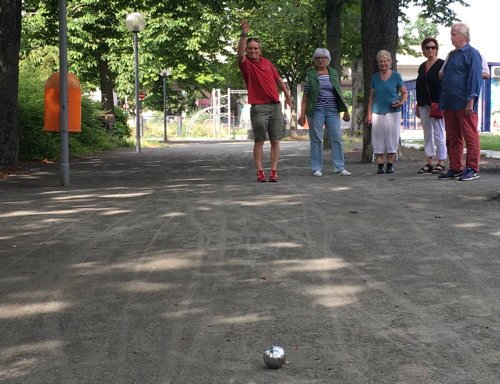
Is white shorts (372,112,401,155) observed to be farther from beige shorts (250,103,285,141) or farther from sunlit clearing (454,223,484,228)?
sunlit clearing (454,223,484,228)

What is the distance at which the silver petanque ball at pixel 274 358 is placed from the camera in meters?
3.36

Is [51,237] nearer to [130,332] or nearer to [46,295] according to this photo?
[46,295]

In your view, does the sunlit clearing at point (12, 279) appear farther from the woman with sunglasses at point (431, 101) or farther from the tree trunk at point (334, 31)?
the tree trunk at point (334, 31)

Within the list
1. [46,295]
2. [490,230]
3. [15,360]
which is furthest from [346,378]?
[490,230]

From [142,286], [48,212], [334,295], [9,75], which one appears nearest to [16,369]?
[142,286]

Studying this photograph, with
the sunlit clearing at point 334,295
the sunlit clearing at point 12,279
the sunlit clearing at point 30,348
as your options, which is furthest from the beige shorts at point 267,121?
the sunlit clearing at point 30,348

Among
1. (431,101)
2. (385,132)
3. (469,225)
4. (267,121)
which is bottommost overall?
(469,225)

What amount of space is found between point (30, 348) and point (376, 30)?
12.4 meters

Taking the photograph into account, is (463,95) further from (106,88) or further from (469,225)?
(106,88)

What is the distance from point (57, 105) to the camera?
11.2 meters

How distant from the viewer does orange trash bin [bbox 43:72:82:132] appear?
441 inches

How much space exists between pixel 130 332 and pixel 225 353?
0.57m

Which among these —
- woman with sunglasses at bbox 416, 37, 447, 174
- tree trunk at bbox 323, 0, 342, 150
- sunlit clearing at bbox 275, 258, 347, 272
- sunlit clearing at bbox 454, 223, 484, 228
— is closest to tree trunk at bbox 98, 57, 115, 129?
tree trunk at bbox 323, 0, 342, 150

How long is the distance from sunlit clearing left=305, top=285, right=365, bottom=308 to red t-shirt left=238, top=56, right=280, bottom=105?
677 centimetres
